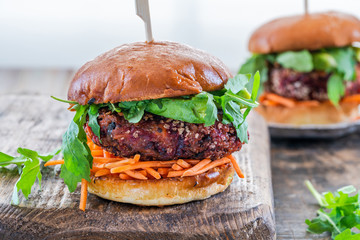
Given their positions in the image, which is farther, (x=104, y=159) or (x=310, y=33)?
(x=310, y=33)

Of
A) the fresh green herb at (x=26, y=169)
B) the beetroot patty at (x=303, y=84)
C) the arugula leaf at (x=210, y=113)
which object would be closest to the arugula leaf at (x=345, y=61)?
the beetroot patty at (x=303, y=84)

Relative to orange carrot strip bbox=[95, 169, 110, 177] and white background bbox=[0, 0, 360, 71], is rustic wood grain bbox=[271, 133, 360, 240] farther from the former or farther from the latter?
white background bbox=[0, 0, 360, 71]

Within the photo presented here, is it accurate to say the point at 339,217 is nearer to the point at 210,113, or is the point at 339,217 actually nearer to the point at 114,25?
the point at 210,113

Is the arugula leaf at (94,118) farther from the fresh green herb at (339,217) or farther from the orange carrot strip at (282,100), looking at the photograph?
the orange carrot strip at (282,100)

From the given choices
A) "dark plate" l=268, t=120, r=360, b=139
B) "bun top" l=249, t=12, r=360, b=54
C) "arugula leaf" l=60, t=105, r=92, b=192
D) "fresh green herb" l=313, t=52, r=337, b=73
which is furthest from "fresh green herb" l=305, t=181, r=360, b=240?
"bun top" l=249, t=12, r=360, b=54

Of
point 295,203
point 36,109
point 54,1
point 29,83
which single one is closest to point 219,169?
point 295,203

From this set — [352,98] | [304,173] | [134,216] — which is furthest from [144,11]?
[352,98]

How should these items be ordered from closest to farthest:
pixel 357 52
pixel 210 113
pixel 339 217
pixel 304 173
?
1. pixel 210 113
2. pixel 339 217
3. pixel 304 173
4. pixel 357 52
